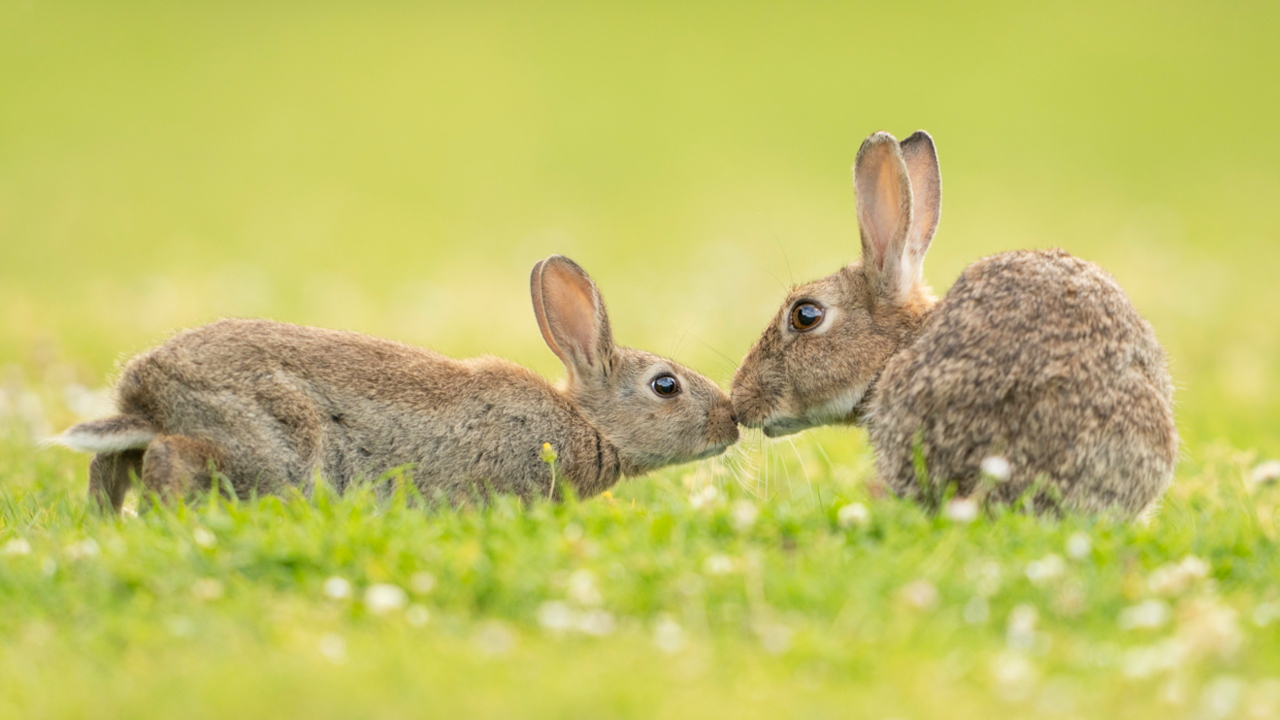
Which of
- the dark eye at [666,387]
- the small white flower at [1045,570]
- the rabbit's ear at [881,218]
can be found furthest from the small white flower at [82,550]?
the rabbit's ear at [881,218]

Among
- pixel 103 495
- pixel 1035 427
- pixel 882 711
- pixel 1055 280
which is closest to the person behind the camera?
pixel 882 711

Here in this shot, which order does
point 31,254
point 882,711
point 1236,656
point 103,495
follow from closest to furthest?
point 882,711
point 1236,656
point 103,495
point 31,254

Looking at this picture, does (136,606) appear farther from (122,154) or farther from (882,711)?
(122,154)

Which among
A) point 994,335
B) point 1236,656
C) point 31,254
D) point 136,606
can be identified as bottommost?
point 31,254

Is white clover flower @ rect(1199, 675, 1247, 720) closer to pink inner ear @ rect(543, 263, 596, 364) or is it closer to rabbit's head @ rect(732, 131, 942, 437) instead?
rabbit's head @ rect(732, 131, 942, 437)

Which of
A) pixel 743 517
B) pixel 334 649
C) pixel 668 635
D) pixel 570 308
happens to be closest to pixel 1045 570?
pixel 743 517

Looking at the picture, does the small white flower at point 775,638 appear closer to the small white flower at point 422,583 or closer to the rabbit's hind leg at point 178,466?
the small white flower at point 422,583

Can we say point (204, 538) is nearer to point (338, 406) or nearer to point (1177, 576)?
point (338, 406)

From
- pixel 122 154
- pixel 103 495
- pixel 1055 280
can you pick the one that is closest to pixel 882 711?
pixel 1055 280
